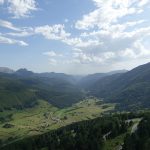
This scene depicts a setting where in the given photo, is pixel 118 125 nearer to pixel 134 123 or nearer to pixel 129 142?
pixel 134 123

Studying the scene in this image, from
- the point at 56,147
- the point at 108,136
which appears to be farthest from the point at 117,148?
the point at 56,147

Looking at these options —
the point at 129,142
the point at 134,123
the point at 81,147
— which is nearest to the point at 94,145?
→ the point at 81,147

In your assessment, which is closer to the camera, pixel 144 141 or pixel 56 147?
pixel 144 141

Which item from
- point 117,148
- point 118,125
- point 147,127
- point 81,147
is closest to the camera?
point 117,148

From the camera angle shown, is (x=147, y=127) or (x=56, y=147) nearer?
(x=147, y=127)

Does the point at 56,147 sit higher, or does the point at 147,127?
the point at 147,127

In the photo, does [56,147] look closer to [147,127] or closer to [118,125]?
[118,125]

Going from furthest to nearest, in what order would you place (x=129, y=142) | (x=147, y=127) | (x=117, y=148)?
(x=147, y=127) < (x=117, y=148) < (x=129, y=142)

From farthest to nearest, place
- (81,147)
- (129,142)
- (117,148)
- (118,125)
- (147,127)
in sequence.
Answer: (118,125) → (81,147) → (147,127) → (117,148) → (129,142)

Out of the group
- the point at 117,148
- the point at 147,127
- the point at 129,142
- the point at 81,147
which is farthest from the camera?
the point at 81,147
